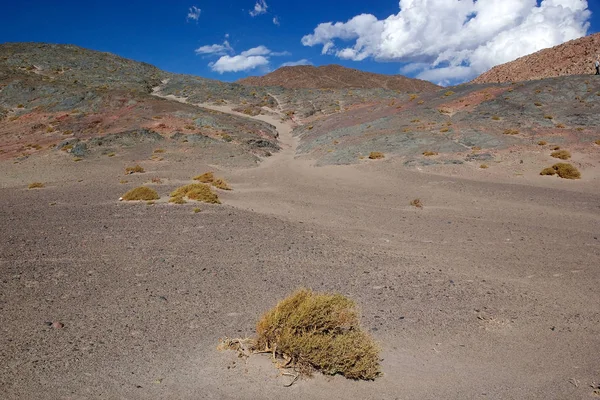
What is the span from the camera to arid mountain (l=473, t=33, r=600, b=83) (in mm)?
56281

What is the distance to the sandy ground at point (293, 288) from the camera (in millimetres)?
5746

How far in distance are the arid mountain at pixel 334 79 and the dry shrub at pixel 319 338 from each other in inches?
4950

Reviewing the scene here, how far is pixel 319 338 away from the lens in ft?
19.2

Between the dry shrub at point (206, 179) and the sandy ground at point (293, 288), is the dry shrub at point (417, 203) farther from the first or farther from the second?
the dry shrub at point (206, 179)

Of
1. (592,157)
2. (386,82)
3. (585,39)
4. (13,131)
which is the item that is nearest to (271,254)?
(592,157)

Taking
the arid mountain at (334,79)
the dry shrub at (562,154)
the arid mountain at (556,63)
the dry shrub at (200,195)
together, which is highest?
the arid mountain at (334,79)

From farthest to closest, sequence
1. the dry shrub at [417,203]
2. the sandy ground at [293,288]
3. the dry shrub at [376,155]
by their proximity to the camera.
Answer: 1. the dry shrub at [376,155]
2. the dry shrub at [417,203]
3. the sandy ground at [293,288]

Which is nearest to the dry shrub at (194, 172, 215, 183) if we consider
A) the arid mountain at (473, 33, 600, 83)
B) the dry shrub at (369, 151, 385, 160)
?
the dry shrub at (369, 151, 385, 160)

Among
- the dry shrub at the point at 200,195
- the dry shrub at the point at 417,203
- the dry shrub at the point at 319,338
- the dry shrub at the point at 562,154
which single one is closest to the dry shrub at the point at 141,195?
the dry shrub at the point at 200,195

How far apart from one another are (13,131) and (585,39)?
3049 inches

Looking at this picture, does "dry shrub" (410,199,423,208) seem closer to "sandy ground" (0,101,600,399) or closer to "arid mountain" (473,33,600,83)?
"sandy ground" (0,101,600,399)

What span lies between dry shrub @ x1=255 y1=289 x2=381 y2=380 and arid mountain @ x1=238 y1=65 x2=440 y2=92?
413ft

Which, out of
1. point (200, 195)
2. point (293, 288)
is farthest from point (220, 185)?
point (293, 288)

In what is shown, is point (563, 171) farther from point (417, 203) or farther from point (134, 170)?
point (134, 170)
